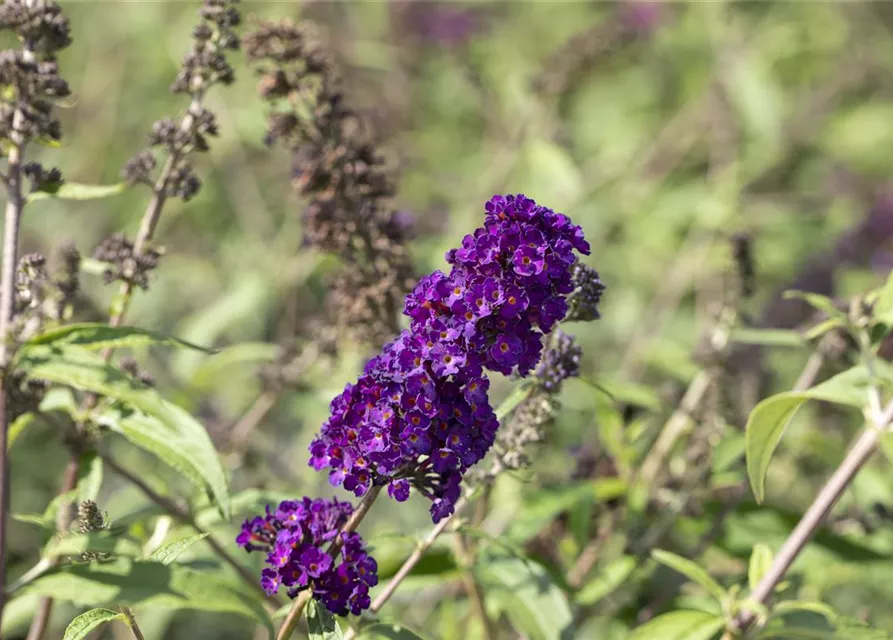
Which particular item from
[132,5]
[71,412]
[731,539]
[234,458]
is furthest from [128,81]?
[731,539]

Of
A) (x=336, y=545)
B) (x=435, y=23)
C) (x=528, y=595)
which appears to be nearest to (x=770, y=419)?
(x=528, y=595)

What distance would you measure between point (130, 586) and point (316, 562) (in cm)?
33

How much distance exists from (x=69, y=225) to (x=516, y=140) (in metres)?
2.84

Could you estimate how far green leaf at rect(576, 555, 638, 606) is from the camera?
2855mm

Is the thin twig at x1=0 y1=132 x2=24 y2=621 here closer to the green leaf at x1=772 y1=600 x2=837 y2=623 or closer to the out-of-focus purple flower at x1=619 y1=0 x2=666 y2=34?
the green leaf at x1=772 y1=600 x2=837 y2=623

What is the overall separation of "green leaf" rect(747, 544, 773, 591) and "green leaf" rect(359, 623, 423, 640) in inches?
37.3

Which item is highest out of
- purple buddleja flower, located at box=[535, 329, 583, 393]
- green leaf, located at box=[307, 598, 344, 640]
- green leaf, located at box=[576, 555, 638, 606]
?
purple buddleja flower, located at box=[535, 329, 583, 393]

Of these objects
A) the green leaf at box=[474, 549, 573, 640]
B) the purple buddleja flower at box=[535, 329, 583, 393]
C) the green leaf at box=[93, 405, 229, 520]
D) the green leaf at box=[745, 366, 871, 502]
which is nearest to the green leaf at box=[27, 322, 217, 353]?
the green leaf at box=[93, 405, 229, 520]

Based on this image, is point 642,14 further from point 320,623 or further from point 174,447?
point 320,623

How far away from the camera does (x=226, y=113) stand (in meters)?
5.46

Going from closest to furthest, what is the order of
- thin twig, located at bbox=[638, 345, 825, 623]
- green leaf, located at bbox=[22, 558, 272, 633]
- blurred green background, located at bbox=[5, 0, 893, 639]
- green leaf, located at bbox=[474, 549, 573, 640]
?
green leaf, located at bbox=[22, 558, 272, 633] → green leaf, located at bbox=[474, 549, 573, 640] → thin twig, located at bbox=[638, 345, 825, 623] → blurred green background, located at bbox=[5, 0, 893, 639]

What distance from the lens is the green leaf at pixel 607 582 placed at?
9.37 ft

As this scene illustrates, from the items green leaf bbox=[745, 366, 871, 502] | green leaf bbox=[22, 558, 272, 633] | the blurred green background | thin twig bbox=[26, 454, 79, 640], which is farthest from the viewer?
the blurred green background

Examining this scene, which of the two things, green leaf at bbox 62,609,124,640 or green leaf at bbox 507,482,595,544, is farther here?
green leaf at bbox 507,482,595,544
